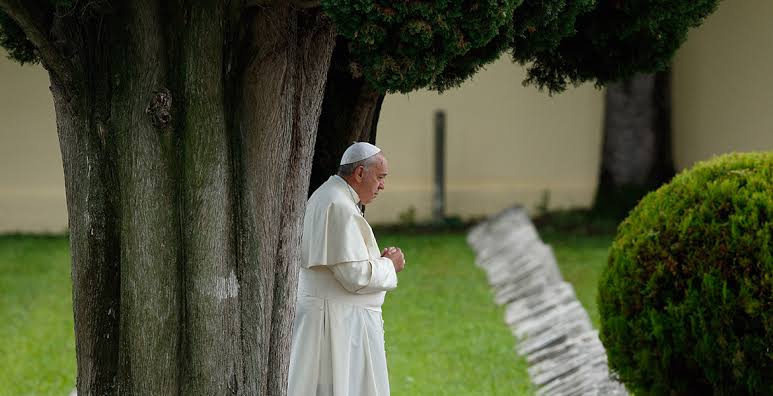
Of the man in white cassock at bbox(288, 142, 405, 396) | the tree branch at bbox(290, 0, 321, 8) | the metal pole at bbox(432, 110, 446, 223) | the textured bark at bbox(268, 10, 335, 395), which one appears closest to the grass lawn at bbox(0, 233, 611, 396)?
the metal pole at bbox(432, 110, 446, 223)

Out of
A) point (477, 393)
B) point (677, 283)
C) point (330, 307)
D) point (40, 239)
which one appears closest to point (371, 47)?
point (330, 307)

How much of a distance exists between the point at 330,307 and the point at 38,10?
2002 millimetres

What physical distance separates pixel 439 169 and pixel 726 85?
407 centimetres

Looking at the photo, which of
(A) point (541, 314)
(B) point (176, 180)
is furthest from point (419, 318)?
(B) point (176, 180)

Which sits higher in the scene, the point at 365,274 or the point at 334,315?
the point at 365,274

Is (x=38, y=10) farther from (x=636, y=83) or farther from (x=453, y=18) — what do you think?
(x=636, y=83)

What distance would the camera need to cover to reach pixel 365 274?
5844 millimetres

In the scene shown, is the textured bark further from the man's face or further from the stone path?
the stone path

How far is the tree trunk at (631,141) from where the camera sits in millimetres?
17328

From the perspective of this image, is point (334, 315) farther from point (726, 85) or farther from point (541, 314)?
point (726, 85)

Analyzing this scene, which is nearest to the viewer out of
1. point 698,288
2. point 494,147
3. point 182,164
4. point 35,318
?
point 182,164

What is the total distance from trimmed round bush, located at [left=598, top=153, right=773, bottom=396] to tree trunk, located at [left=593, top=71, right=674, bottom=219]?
10.5 meters

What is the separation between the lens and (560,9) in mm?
5047

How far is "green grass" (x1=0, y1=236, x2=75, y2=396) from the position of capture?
30.0ft
